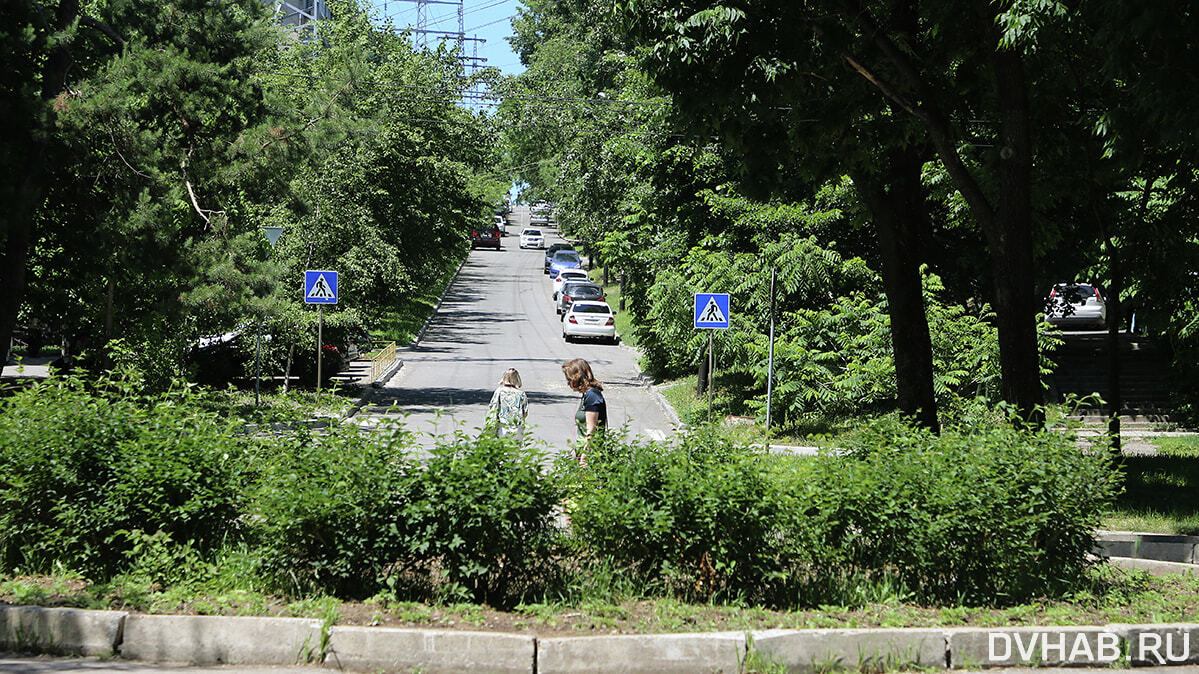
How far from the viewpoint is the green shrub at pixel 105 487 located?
738 centimetres

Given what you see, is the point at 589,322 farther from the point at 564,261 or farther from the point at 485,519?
the point at 485,519

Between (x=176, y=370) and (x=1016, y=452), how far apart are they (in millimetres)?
17474

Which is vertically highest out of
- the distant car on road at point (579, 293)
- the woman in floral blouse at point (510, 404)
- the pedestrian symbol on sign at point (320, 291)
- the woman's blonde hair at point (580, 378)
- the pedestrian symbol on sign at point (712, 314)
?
the distant car on road at point (579, 293)

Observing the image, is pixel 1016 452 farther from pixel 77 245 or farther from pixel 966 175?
pixel 77 245

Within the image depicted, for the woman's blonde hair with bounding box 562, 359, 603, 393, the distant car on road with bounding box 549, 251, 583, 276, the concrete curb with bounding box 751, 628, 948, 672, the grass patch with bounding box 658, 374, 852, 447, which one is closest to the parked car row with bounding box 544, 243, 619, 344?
the distant car on road with bounding box 549, 251, 583, 276

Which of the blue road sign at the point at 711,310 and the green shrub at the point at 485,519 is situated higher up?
the blue road sign at the point at 711,310

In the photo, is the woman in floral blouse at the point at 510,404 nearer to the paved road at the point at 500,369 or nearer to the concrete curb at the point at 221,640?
the paved road at the point at 500,369

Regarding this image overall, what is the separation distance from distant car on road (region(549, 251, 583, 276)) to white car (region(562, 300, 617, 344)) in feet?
79.7

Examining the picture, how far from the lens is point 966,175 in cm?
1141

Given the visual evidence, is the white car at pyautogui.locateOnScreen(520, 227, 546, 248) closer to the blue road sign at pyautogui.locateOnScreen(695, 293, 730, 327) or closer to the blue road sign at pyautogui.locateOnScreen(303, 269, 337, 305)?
the blue road sign at pyautogui.locateOnScreen(303, 269, 337, 305)

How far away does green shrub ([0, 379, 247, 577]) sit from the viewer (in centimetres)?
738

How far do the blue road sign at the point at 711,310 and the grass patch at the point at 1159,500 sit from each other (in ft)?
26.2

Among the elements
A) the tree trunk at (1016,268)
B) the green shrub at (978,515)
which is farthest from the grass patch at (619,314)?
the green shrub at (978,515)

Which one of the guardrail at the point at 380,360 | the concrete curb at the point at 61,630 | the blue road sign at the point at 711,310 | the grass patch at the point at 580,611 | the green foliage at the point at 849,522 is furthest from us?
the guardrail at the point at 380,360
